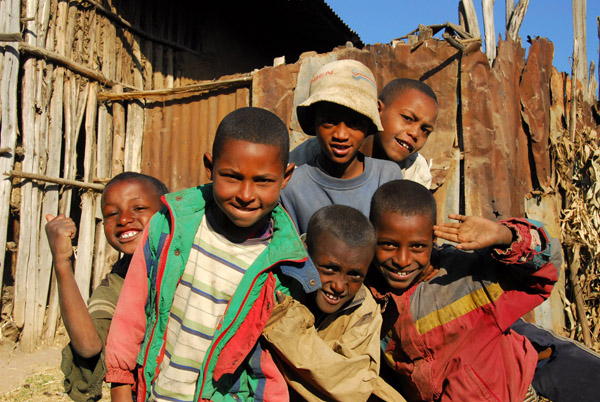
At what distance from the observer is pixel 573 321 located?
4.37 meters

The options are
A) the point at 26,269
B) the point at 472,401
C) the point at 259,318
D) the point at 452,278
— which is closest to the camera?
the point at 259,318

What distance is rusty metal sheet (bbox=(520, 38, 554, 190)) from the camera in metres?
4.11

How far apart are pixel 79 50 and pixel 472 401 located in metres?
5.26

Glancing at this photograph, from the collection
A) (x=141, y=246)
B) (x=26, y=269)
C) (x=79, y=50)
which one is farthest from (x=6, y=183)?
(x=141, y=246)

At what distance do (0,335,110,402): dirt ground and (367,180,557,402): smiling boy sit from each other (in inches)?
121

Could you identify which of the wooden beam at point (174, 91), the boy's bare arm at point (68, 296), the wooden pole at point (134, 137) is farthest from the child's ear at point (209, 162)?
the wooden pole at point (134, 137)

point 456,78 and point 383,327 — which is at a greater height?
point 456,78

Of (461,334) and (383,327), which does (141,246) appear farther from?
(461,334)

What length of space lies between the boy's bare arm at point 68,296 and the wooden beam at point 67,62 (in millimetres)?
3664

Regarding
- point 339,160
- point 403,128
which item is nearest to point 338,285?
point 339,160

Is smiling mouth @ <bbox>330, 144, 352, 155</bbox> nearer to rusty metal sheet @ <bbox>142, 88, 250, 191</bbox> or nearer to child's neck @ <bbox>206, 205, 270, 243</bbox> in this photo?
child's neck @ <bbox>206, 205, 270, 243</bbox>

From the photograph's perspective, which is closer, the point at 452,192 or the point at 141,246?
the point at 141,246

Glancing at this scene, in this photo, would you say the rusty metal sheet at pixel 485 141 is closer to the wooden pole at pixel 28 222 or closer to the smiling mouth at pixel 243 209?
the smiling mouth at pixel 243 209

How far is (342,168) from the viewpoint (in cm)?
232
